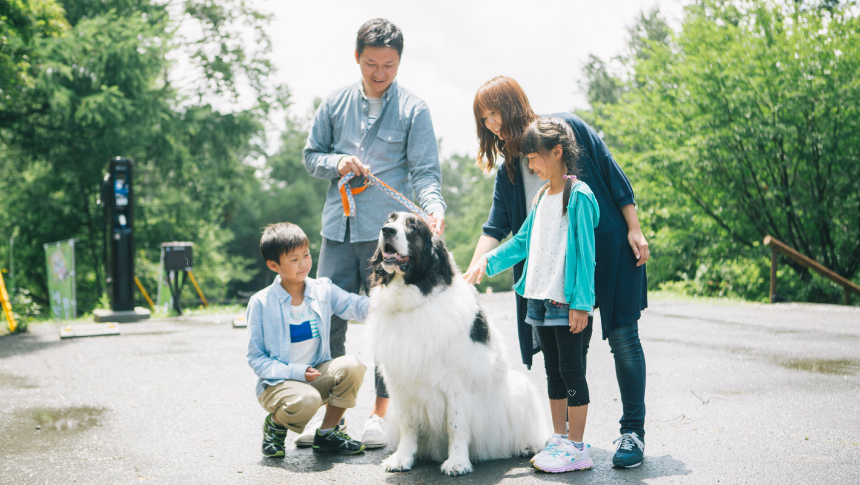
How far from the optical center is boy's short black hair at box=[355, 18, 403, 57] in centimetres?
353

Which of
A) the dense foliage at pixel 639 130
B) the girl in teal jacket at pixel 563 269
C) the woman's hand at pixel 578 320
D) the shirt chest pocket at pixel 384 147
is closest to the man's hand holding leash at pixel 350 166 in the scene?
the shirt chest pocket at pixel 384 147

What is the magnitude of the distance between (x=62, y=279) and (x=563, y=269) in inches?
462

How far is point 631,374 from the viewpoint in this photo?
10.2 feet

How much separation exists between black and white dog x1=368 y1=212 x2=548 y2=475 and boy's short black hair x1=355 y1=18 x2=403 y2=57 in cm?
115

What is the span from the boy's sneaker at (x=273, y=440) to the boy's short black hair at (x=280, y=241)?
0.91m

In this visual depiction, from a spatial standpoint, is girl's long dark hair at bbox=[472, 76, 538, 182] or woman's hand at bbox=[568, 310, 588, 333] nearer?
woman's hand at bbox=[568, 310, 588, 333]

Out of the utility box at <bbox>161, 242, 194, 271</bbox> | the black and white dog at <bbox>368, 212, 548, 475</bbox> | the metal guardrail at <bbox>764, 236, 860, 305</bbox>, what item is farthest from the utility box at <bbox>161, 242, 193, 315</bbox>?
the metal guardrail at <bbox>764, 236, 860, 305</bbox>

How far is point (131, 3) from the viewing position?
18266 millimetres

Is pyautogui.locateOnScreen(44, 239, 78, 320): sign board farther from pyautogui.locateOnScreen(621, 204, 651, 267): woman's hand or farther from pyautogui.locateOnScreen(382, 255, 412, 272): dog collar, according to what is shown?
pyautogui.locateOnScreen(621, 204, 651, 267): woman's hand

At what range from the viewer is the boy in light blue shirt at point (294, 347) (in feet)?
11.0

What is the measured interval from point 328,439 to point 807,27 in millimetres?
14079

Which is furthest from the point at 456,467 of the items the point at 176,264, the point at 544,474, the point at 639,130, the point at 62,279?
the point at 639,130

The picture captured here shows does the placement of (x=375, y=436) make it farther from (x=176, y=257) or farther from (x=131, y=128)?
(x=131, y=128)

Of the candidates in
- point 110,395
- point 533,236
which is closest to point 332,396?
point 533,236
